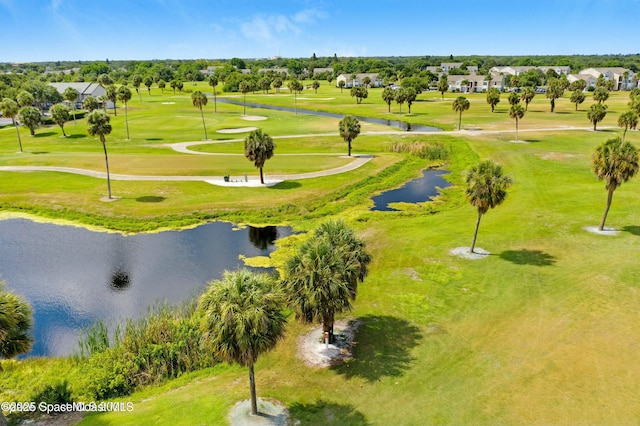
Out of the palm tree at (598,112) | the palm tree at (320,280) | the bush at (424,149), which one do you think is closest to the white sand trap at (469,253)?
the palm tree at (320,280)

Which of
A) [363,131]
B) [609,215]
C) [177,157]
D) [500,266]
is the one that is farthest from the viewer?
[363,131]

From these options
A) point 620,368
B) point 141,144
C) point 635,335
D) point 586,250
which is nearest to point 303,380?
point 620,368

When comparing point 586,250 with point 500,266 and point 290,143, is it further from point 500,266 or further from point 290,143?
point 290,143

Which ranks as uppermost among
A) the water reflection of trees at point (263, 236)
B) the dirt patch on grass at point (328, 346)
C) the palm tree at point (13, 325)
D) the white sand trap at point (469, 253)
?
the palm tree at point (13, 325)

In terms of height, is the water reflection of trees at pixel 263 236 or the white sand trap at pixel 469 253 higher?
the white sand trap at pixel 469 253

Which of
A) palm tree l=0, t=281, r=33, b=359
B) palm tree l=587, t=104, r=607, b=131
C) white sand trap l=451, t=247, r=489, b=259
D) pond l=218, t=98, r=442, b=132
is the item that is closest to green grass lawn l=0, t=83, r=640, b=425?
white sand trap l=451, t=247, r=489, b=259

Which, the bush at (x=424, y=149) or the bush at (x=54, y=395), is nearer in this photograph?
the bush at (x=54, y=395)

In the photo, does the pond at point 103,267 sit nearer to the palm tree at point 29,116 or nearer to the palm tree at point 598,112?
the palm tree at point 29,116

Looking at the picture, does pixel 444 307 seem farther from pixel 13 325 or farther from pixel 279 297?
pixel 13 325
